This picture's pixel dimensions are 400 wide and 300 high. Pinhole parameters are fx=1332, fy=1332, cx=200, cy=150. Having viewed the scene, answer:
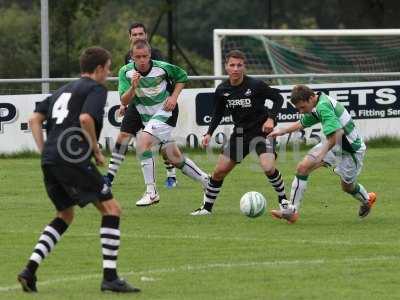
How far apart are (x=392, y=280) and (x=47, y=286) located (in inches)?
107

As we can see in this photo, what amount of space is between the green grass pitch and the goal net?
40.0 ft

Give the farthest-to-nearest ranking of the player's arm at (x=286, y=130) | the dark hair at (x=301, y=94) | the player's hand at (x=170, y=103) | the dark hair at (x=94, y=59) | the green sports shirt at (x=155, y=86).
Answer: the green sports shirt at (x=155, y=86)
the player's hand at (x=170, y=103)
the player's arm at (x=286, y=130)
the dark hair at (x=301, y=94)
the dark hair at (x=94, y=59)

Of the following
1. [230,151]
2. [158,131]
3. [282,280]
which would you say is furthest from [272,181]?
[282,280]

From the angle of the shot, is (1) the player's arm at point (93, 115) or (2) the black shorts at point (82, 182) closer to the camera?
(1) the player's arm at point (93, 115)

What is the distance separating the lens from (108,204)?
33.3 feet

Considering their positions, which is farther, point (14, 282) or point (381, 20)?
point (381, 20)

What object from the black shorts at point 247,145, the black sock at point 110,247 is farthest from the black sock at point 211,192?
the black sock at point 110,247

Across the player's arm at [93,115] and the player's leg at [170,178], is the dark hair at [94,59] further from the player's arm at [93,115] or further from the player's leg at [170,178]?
the player's leg at [170,178]

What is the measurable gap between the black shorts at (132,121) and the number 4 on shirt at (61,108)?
6049mm

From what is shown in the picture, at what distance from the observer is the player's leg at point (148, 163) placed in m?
15.9

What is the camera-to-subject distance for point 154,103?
16.0 metres

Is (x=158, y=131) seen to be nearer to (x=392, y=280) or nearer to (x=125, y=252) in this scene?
(x=125, y=252)

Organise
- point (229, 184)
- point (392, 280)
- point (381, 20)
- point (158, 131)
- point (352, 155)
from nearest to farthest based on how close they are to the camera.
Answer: point (392, 280) → point (352, 155) → point (158, 131) → point (229, 184) → point (381, 20)

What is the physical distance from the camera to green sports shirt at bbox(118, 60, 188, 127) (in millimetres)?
→ 15797
